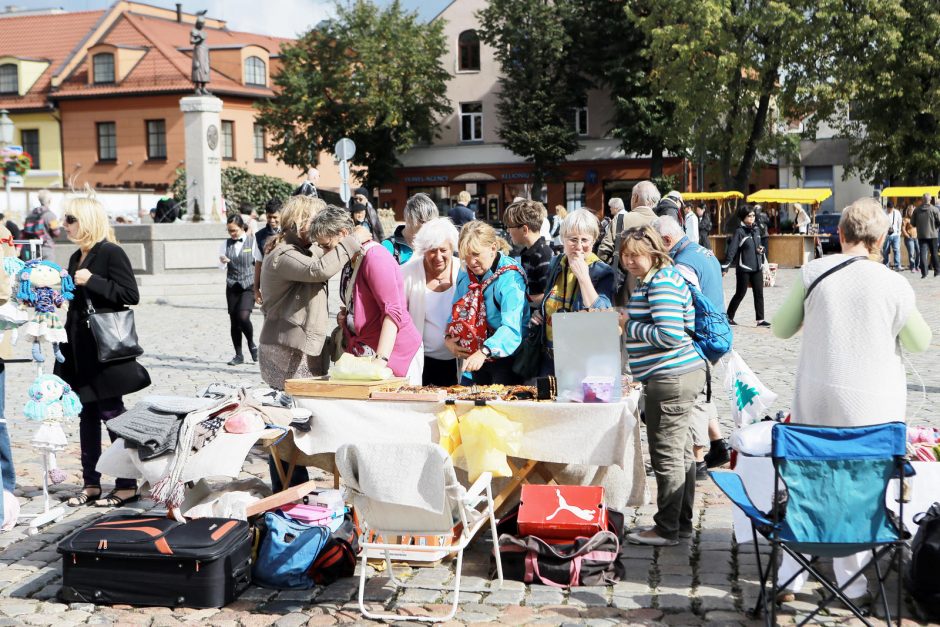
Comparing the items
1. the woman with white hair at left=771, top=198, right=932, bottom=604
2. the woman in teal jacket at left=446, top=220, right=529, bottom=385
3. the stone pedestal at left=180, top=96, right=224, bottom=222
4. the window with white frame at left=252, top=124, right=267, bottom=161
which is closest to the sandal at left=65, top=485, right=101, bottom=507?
the woman in teal jacket at left=446, top=220, right=529, bottom=385

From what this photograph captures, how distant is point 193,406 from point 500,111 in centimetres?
4549

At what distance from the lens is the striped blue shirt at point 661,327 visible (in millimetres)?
5723

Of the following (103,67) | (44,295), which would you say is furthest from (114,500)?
(103,67)

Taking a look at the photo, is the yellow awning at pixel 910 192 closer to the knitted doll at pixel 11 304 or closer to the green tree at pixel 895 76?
the green tree at pixel 895 76

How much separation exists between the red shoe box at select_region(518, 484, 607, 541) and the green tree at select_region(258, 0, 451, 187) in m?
46.1

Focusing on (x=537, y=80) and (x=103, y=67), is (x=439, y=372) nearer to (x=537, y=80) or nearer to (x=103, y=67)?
(x=537, y=80)

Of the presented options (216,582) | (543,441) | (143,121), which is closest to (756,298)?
(543,441)

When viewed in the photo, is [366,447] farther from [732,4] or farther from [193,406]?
[732,4]

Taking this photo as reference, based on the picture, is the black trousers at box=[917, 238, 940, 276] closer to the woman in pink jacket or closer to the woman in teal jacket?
the woman in teal jacket

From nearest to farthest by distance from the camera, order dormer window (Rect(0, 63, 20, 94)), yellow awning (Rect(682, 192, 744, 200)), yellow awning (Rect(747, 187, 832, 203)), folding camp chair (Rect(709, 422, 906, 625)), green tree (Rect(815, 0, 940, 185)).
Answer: folding camp chair (Rect(709, 422, 906, 625)), yellow awning (Rect(747, 187, 832, 203)), green tree (Rect(815, 0, 940, 185)), yellow awning (Rect(682, 192, 744, 200)), dormer window (Rect(0, 63, 20, 94))

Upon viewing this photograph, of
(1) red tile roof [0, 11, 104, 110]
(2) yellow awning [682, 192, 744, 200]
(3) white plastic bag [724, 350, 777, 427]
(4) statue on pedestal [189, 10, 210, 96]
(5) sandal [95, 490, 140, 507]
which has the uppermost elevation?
(1) red tile roof [0, 11, 104, 110]

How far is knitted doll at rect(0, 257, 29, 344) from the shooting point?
256 inches

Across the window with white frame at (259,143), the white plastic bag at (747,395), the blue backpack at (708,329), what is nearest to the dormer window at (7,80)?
the window with white frame at (259,143)

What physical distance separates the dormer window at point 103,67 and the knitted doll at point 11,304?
50536 mm
